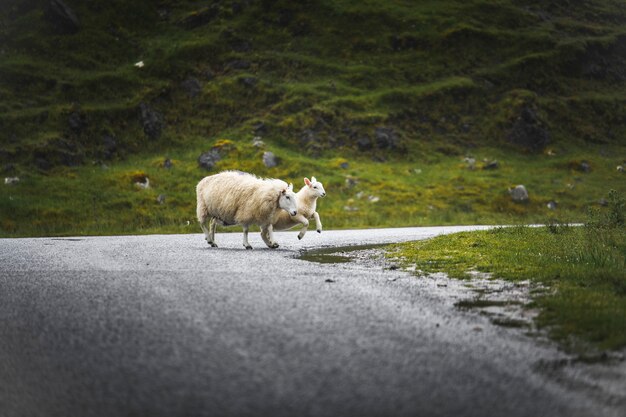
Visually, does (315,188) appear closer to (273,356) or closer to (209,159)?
(273,356)

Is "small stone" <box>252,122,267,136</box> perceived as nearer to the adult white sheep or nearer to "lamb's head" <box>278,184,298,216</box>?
the adult white sheep

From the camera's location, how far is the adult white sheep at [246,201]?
15.1 meters

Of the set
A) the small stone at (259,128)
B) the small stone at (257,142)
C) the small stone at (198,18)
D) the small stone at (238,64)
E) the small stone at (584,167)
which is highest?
the small stone at (198,18)

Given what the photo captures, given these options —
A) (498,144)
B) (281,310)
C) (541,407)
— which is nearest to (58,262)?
(281,310)

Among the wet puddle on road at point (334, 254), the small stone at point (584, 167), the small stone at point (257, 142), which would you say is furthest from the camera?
the small stone at point (584, 167)

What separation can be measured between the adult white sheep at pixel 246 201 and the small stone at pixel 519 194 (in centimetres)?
2885

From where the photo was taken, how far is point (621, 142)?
5609cm

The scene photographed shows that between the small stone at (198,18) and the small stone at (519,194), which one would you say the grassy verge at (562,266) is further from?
the small stone at (198,18)

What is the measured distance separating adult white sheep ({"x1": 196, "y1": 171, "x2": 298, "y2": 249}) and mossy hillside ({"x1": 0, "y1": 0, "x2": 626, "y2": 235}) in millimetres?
10680

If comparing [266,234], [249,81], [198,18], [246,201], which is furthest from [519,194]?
[198,18]

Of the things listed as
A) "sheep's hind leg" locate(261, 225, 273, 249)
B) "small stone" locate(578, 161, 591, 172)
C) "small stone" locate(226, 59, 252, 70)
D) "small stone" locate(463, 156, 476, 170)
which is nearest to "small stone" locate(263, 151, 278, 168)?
"small stone" locate(463, 156, 476, 170)

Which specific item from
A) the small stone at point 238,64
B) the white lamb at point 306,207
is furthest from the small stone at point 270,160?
the white lamb at point 306,207

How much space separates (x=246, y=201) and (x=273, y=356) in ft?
35.8

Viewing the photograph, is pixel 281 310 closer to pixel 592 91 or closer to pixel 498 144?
pixel 498 144
